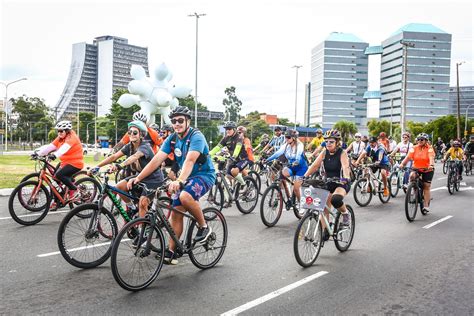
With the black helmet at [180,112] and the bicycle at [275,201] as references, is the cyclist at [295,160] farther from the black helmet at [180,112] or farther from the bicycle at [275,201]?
the black helmet at [180,112]

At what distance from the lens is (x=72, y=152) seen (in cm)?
857

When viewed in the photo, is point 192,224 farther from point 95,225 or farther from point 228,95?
point 228,95

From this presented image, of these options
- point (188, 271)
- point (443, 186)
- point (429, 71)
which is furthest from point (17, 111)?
point (429, 71)

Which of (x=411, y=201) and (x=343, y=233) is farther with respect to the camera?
(x=411, y=201)

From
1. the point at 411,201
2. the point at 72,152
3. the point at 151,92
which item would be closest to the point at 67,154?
the point at 72,152

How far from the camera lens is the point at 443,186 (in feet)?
58.6

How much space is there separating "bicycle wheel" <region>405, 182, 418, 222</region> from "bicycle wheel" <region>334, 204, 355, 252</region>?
3092 mm

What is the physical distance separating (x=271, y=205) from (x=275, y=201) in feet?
0.44

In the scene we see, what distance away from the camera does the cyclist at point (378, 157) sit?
42.0 feet

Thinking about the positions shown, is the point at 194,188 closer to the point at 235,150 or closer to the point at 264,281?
the point at 264,281

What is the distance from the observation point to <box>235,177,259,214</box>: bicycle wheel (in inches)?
402

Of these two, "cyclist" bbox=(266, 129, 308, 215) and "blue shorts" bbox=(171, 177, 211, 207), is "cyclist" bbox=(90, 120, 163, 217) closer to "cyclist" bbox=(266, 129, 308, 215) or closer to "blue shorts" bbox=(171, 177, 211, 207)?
"blue shorts" bbox=(171, 177, 211, 207)

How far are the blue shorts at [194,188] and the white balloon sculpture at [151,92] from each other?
62.6 ft

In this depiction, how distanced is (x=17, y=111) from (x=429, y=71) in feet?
418
